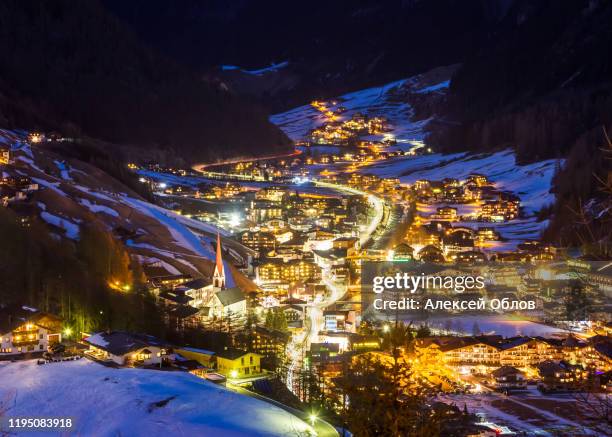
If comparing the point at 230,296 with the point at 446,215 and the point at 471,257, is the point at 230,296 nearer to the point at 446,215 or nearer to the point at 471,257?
the point at 471,257

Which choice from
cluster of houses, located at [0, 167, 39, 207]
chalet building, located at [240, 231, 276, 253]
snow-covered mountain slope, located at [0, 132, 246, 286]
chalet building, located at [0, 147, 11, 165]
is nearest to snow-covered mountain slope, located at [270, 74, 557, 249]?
chalet building, located at [240, 231, 276, 253]

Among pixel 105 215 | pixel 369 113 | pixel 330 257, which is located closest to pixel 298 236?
pixel 330 257

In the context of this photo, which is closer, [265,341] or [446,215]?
[265,341]

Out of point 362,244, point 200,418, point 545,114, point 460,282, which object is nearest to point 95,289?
point 200,418

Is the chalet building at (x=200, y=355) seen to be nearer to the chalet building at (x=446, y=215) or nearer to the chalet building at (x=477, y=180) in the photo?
the chalet building at (x=446, y=215)

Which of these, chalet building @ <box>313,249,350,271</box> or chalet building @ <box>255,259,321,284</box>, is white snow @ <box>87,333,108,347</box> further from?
chalet building @ <box>313,249,350,271</box>
